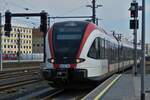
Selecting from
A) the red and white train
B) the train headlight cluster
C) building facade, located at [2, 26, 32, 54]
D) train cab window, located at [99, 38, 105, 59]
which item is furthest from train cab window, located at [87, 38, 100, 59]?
building facade, located at [2, 26, 32, 54]

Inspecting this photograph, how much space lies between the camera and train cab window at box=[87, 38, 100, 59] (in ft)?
67.2

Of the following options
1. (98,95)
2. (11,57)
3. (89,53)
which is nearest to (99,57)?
(89,53)

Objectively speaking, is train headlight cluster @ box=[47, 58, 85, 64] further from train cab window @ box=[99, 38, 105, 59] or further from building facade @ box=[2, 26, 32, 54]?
building facade @ box=[2, 26, 32, 54]

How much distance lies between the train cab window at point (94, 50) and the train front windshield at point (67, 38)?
2.46ft

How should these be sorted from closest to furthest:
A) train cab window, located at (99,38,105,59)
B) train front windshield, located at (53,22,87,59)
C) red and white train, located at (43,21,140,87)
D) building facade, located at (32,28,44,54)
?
red and white train, located at (43,21,140,87) → train front windshield, located at (53,22,87,59) → train cab window, located at (99,38,105,59) → building facade, located at (32,28,44,54)

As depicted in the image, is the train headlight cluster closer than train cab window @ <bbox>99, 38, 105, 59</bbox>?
Yes

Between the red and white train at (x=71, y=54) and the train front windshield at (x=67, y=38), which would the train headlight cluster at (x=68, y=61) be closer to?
the red and white train at (x=71, y=54)

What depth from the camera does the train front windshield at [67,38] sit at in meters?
19.9

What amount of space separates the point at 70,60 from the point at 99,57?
268cm

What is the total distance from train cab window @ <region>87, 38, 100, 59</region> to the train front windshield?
751 mm

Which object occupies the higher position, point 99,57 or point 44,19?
point 44,19

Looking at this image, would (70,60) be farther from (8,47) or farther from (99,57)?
(8,47)

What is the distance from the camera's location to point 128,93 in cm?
1825

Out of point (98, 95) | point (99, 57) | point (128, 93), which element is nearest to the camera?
point (98, 95)
